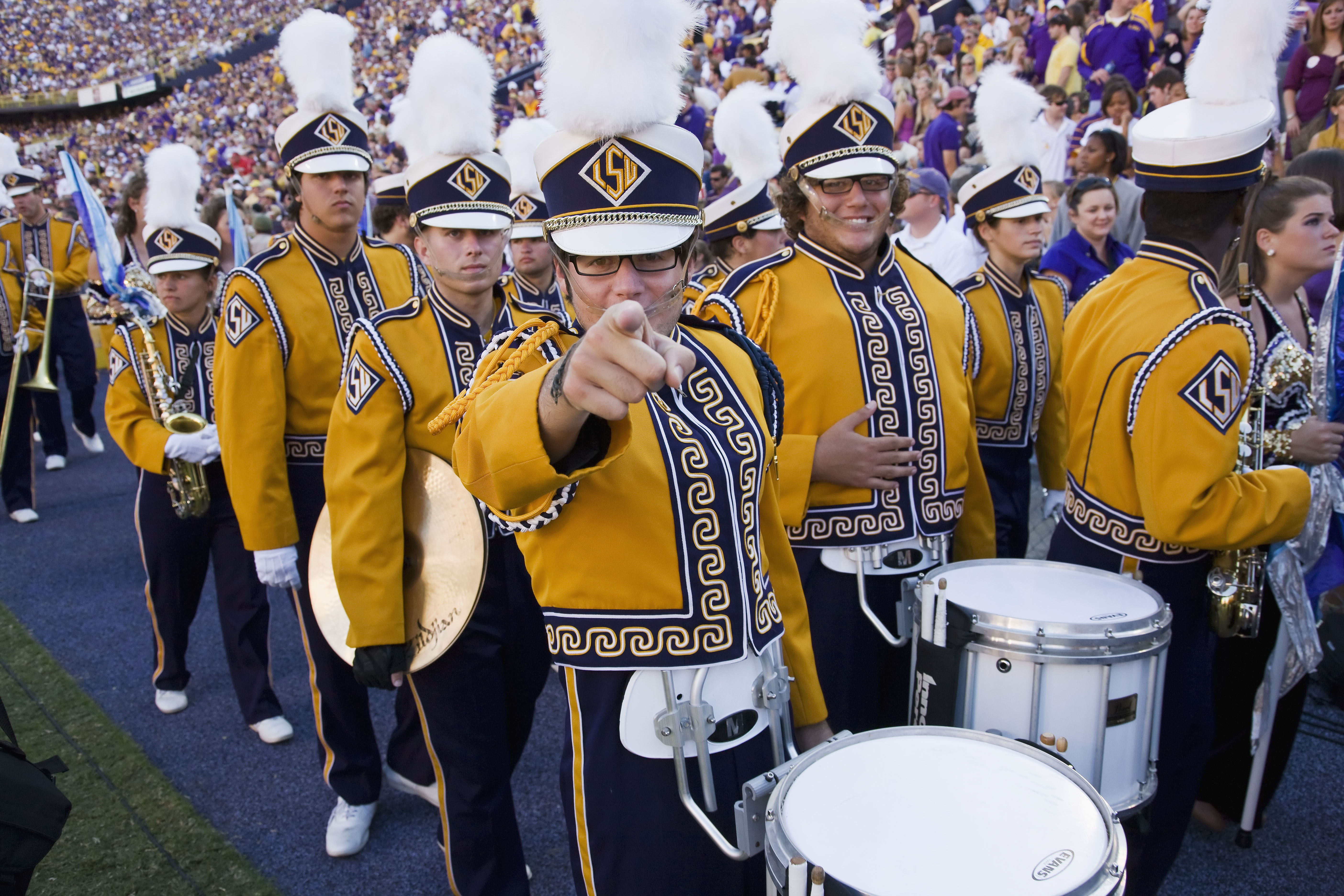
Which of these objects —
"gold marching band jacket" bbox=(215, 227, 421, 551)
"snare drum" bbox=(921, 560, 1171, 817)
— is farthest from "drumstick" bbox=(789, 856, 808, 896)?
"gold marching band jacket" bbox=(215, 227, 421, 551)

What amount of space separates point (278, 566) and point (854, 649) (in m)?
1.81

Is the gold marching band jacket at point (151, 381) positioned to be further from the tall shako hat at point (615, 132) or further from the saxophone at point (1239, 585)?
the saxophone at point (1239, 585)

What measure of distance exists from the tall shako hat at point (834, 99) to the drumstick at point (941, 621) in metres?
1.14

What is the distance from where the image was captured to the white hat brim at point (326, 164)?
324 centimetres

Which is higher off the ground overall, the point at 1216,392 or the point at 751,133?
the point at 751,133

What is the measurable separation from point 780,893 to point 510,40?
24867mm

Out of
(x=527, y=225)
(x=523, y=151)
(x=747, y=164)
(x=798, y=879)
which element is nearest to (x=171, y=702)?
(x=527, y=225)

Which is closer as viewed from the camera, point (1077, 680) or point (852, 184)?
point (1077, 680)

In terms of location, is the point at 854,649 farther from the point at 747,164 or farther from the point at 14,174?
the point at 14,174

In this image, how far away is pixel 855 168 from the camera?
2576mm

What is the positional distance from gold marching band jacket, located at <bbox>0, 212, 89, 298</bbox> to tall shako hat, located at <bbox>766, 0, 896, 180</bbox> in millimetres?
6126

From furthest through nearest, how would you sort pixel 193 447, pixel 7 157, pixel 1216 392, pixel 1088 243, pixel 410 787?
pixel 7 157 < pixel 1088 243 < pixel 193 447 < pixel 410 787 < pixel 1216 392

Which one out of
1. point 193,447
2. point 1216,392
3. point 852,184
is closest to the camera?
point 1216,392

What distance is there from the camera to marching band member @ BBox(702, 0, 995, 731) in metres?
2.50
